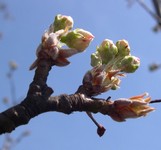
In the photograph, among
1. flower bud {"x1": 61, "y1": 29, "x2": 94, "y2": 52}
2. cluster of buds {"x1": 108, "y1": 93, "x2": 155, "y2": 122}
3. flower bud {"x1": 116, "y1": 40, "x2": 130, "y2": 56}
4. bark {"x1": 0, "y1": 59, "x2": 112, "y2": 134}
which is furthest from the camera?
flower bud {"x1": 116, "y1": 40, "x2": 130, "y2": 56}

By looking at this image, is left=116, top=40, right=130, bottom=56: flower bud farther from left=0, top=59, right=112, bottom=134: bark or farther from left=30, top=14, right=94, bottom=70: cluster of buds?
left=0, top=59, right=112, bottom=134: bark

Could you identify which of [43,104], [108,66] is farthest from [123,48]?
[43,104]

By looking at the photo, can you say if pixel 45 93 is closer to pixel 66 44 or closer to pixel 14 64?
pixel 66 44

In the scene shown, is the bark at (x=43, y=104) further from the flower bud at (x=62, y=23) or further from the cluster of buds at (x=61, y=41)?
the flower bud at (x=62, y=23)

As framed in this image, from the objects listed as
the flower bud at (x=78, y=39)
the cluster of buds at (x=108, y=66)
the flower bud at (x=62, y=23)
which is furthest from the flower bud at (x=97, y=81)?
the flower bud at (x=62, y=23)

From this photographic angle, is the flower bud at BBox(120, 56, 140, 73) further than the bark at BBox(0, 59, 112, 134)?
Yes

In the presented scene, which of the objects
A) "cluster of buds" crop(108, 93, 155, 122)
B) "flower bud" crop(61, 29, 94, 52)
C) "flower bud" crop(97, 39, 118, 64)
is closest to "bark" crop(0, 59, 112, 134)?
"cluster of buds" crop(108, 93, 155, 122)

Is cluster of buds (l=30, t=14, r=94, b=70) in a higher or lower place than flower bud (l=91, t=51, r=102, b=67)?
higher
